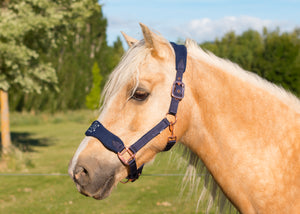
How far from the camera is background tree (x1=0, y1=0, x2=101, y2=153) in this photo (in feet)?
29.9

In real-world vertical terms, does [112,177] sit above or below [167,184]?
above

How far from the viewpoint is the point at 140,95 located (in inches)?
77.4

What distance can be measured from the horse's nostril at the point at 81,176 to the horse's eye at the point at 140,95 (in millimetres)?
531

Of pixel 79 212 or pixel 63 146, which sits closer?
pixel 79 212

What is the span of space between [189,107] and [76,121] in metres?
25.3

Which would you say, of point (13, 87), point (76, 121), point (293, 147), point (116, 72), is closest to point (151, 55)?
point (116, 72)

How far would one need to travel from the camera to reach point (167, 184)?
8.76 m

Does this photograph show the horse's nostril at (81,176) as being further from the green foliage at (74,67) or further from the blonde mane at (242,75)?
the green foliage at (74,67)

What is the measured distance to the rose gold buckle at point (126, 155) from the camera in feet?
6.37

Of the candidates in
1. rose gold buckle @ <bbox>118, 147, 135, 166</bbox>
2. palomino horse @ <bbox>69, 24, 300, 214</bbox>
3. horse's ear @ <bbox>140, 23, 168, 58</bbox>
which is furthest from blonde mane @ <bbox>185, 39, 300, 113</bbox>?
rose gold buckle @ <bbox>118, 147, 135, 166</bbox>

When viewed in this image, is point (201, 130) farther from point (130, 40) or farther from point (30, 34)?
point (30, 34)

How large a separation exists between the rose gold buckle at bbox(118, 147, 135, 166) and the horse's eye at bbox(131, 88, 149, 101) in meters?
0.32

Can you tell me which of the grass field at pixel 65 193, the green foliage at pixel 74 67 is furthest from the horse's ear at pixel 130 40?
the green foliage at pixel 74 67

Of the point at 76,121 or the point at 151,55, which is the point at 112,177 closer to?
the point at 151,55
